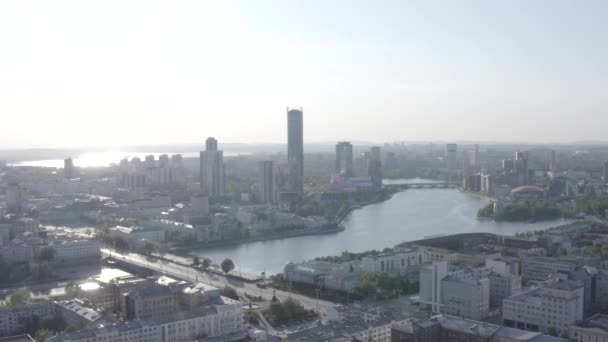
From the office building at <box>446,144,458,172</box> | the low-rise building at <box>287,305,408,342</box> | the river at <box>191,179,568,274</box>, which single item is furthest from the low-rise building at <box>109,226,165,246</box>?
the office building at <box>446,144,458,172</box>

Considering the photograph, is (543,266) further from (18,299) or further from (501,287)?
(18,299)

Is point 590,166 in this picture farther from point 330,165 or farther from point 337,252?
point 337,252

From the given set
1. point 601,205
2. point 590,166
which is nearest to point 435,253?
point 601,205

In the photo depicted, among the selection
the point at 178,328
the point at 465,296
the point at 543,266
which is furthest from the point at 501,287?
the point at 178,328

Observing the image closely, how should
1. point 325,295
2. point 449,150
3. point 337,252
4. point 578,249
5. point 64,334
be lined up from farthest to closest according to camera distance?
point 449,150
point 337,252
point 578,249
point 325,295
point 64,334

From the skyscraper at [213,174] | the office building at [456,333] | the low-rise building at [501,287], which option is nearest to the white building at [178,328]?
the office building at [456,333]

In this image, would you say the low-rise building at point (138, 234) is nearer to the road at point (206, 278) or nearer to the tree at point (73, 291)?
the road at point (206, 278)

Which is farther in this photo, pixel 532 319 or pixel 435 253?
pixel 435 253

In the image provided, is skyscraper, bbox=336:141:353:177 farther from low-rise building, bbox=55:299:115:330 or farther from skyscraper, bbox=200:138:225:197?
low-rise building, bbox=55:299:115:330
